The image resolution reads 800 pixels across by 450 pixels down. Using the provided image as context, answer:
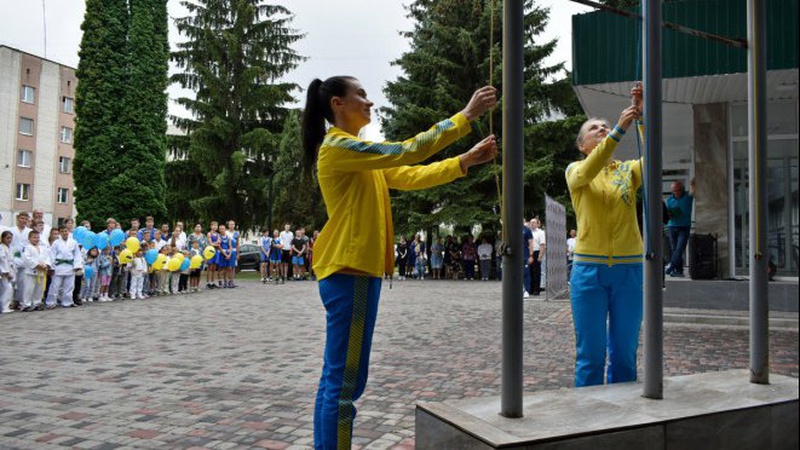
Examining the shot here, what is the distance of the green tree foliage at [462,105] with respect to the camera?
1077 inches

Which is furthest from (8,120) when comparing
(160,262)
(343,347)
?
(343,347)

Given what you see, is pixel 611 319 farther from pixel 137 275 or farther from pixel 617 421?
pixel 137 275

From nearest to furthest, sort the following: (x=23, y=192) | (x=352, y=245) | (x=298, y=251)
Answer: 1. (x=352, y=245)
2. (x=298, y=251)
3. (x=23, y=192)

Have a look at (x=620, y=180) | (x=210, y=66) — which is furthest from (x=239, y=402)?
(x=210, y=66)

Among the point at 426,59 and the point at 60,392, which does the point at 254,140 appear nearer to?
the point at 426,59

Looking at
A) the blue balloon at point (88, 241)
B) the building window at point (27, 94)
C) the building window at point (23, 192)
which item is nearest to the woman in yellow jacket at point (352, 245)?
the blue balloon at point (88, 241)

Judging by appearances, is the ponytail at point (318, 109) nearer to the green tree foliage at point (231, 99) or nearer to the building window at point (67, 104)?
the green tree foliage at point (231, 99)

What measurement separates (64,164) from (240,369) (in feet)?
190

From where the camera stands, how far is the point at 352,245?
3.04m

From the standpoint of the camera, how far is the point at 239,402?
17.1 ft

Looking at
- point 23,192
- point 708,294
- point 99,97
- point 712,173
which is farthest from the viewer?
point 23,192

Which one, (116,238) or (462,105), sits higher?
(462,105)

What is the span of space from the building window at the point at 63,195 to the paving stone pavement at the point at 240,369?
49084 millimetres

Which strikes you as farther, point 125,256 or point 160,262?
point 160,262
